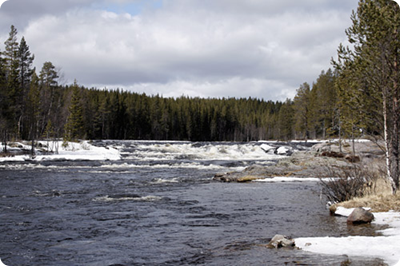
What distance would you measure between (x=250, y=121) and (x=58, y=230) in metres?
139

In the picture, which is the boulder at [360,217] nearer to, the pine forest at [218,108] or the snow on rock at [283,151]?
the pine forest at [218,108]

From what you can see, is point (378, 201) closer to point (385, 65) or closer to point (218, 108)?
point (385, 65)

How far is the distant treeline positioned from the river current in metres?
23.6

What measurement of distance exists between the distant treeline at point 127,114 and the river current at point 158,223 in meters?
23.6

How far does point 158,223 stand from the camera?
11.5 metres

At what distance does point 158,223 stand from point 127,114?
10142 cm

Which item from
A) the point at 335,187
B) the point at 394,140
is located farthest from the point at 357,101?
the point at 335,187

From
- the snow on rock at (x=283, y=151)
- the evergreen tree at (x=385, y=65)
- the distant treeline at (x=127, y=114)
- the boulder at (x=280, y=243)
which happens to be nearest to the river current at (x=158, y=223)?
the boulder at (x=280, y=243)

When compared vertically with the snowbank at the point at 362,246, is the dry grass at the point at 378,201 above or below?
above

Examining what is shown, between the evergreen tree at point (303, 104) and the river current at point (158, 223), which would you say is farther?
the evergreen tree at point (303, 104)

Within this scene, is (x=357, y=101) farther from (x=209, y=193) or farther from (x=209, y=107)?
(x=209, y=107)

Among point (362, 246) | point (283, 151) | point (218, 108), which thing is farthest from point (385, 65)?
point (218, 108)

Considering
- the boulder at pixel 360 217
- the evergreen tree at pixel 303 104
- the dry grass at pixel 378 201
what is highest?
the evergreen tree at pixel 303 104

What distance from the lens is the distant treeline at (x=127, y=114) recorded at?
51500 millimetres
